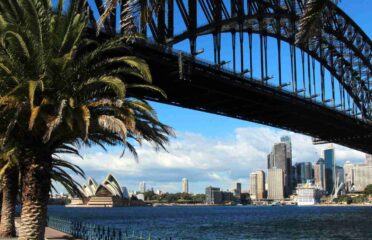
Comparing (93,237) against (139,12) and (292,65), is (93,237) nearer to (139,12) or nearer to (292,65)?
(139,12)

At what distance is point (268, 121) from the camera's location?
65688 mm

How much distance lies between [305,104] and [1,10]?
47.5 m

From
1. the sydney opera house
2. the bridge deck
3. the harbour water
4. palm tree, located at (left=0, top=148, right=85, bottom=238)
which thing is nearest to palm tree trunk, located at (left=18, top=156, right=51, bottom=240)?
palm tree, located at (left=0, top=148, right=85, bottom=238)

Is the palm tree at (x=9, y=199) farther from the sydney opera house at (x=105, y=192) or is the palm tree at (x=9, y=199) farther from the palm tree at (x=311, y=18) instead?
the sydney opera house at (x=105, y=192)

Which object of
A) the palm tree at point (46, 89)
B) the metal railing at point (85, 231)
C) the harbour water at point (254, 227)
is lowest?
the harbour water at point (254, 227)

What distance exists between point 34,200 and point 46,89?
10.6 feet

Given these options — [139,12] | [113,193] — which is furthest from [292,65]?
[113,193]

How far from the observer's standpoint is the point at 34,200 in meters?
15.8

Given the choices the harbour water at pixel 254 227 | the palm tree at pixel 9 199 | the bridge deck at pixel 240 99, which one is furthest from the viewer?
the harbour water at pixel 254 227

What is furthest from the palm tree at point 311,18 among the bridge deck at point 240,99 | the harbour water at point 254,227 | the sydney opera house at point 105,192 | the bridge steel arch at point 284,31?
the sydney opera house at point 105,192

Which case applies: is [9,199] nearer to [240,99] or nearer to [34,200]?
[34,200]

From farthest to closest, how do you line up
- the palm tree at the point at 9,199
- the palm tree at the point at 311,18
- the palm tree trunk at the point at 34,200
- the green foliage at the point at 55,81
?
the palm tree at the point at 9,199, the palm tree trunk at the point at 34,200, the green foliage at the point at 55,81, the palm tree at the point at 311,18

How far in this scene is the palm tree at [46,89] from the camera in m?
15.1

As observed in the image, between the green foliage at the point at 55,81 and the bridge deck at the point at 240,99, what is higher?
the bridge deck at the point at 240,99
